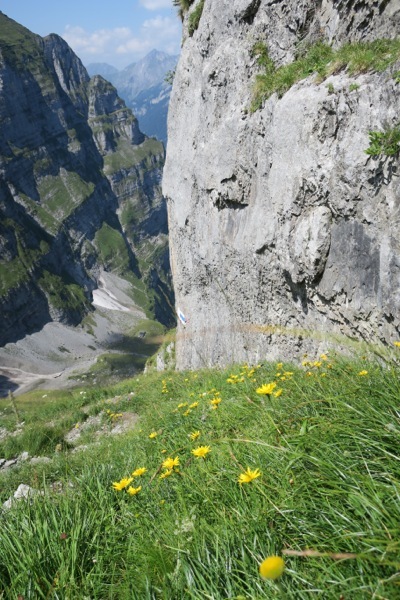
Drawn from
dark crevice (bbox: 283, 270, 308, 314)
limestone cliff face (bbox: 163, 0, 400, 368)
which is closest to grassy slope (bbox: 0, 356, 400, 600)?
limestone cliff face (bbox: 163, 0, 400, 368)

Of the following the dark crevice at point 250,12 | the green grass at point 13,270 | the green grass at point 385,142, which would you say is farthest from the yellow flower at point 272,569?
the green grass at point 13,270

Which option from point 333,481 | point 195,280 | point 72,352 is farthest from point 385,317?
point 72,352

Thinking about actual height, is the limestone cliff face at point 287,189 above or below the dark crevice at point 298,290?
above

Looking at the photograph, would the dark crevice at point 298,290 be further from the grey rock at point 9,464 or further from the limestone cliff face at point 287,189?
the grey rock at point 9,464

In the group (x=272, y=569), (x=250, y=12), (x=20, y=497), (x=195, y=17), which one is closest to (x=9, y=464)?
(x=20, y=497)

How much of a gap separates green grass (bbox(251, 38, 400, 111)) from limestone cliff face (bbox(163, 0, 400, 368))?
0.22m

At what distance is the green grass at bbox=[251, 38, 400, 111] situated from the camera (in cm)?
808

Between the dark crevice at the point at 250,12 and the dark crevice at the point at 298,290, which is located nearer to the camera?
the dark crevice at the point at 298,290

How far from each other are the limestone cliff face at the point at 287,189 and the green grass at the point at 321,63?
22 cm

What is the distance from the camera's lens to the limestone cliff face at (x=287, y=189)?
25.5 ft

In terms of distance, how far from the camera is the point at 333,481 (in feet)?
6.78

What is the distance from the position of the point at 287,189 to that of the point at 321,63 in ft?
9.95

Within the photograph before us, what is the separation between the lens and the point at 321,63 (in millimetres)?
9953

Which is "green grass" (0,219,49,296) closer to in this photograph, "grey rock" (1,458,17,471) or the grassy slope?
"grey rock" (1,458,17,471)
